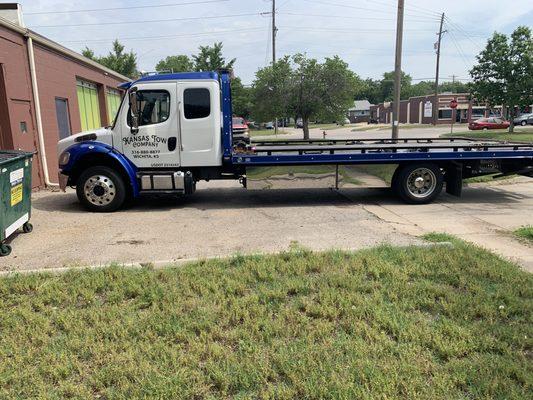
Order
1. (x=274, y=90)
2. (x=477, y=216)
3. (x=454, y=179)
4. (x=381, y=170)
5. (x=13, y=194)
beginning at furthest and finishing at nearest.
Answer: (x=274, y=90) → (x=454, y=179) → (x=381, y=170) → (x=477, y=216) → (x=13, y=194)

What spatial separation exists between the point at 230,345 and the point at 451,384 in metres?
1.62

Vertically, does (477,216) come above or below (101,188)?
below

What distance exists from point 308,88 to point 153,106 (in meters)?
24.3

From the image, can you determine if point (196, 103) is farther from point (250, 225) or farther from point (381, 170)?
point (381, 170)

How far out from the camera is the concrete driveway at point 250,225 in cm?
635

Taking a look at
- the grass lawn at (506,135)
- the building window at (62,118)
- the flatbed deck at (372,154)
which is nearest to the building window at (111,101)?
the building window at (62,118)

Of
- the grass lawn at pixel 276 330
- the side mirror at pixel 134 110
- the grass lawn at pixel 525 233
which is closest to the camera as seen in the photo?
the grass lawn at pixel 276 330

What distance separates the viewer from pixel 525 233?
22.6ft

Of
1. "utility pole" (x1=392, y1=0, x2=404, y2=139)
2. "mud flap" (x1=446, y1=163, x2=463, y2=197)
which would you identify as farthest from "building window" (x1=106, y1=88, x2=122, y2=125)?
"mud flap" (x1=446, y1=163, x2=463, y2=197)

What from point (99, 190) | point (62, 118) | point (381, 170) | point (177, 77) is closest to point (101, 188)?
point (99, 190)

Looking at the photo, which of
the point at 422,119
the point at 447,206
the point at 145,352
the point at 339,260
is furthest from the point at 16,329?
the point at 422,119

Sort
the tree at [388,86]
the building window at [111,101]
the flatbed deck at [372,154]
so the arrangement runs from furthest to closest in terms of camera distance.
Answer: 1. the tree at [388,86]
2. the building window at [111,101]
3. the flatbed deck at [372,154]

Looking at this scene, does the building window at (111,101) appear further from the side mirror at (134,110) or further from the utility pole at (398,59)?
the side mirror at (134,110)

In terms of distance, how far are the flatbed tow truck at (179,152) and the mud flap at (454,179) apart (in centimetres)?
7
